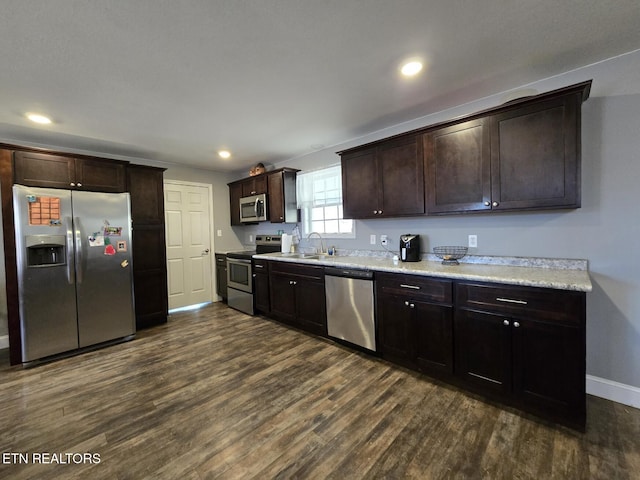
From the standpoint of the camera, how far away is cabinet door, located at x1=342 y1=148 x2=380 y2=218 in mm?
2966

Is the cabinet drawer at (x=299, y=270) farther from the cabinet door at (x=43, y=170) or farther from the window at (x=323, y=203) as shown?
the cabinet door at (x=43, y=170)

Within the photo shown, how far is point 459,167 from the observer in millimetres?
2336

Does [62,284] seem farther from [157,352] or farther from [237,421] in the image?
[237,421]

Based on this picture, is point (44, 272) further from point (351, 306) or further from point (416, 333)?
point (416, 333)

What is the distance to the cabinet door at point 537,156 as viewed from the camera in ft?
6.10

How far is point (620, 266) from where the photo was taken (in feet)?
6.34

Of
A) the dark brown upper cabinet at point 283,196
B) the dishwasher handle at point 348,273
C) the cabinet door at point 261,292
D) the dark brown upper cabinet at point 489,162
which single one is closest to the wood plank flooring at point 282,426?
the dishwasher handle at point 348,273

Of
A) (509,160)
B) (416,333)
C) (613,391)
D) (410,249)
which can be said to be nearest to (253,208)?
(410,249)

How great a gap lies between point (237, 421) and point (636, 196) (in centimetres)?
314

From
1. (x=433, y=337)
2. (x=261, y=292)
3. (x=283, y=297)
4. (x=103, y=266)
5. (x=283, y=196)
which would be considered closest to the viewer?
(x=433, y=337)

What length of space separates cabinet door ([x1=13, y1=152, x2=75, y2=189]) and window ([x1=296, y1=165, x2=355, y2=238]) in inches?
108

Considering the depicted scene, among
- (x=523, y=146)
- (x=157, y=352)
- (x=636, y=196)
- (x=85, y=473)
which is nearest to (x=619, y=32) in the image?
(x=523, y=146)

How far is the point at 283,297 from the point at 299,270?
0.51 meters

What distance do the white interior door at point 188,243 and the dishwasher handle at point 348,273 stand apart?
290 cm
